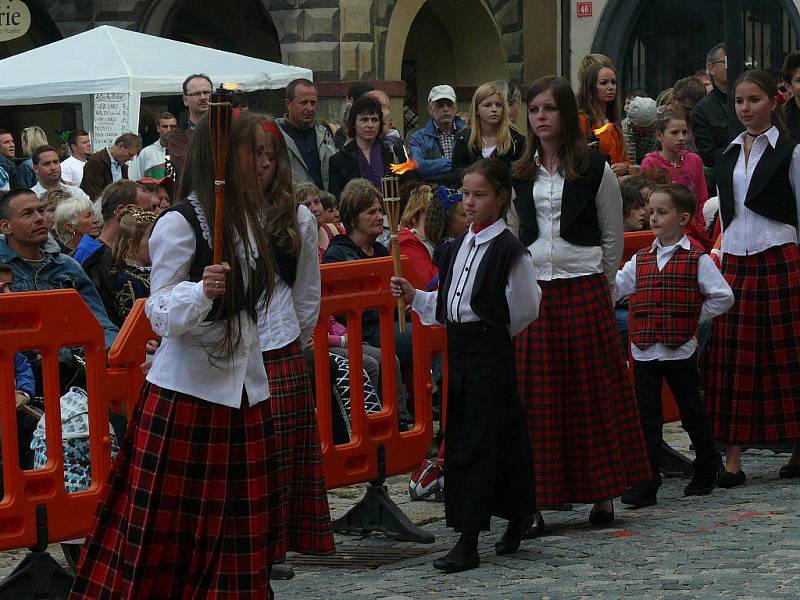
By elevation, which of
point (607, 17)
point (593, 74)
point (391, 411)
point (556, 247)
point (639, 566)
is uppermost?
point (607, 17)

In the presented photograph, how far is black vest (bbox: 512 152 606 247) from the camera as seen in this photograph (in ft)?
22.7

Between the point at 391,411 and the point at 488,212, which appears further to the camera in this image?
the point at 391,411

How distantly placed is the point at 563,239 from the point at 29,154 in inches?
415

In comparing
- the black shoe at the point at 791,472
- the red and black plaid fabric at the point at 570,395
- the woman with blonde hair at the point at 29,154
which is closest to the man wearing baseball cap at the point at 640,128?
the black shoe at the point at 791,472

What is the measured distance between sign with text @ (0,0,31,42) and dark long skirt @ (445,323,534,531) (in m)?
14.9

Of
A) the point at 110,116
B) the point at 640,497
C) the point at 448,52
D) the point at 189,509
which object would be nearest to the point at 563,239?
the point at 640,497

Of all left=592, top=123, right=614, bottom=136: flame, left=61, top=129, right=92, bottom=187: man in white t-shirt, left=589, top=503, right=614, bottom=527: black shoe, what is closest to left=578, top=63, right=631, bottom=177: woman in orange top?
left=592, top=123, right=614, bottom=136: flame

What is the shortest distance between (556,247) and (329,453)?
1.38 meters

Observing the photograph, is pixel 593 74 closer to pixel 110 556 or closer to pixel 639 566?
pixel 639 566

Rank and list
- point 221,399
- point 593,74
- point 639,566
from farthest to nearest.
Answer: point 593,74, point 639,566, point 221,399

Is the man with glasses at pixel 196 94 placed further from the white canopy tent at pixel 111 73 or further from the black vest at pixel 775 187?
Answer: the black vest at pixel 775 187

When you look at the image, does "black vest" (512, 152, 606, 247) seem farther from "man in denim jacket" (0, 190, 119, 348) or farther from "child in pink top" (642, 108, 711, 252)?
"child in pink top" (642, 108, 711, 252)

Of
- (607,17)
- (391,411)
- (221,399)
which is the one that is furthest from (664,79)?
(221,399)

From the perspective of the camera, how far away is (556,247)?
273 inches
